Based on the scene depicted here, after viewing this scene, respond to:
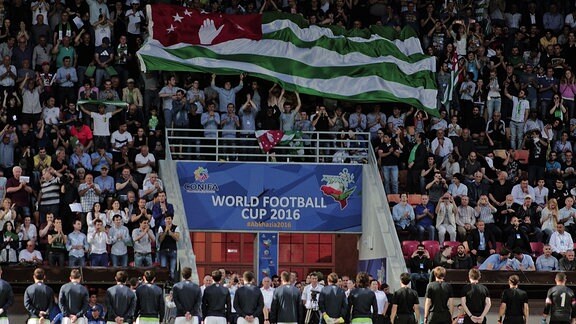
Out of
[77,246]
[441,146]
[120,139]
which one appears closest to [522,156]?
[441,146]

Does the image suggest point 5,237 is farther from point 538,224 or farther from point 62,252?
point 538,224

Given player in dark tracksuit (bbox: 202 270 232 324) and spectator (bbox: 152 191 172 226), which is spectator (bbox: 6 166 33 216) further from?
player in dark tracksuit (bbox: 202 270 232 324)

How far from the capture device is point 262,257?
37.1 metres

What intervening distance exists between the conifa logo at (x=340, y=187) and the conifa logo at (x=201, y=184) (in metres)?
2.69

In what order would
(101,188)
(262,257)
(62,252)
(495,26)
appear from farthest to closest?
(495,26)
(262,257)
(101,188)
(62,252)

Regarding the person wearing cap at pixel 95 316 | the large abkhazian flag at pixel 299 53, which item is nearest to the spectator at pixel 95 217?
the person wearing cap at pixel 95 316

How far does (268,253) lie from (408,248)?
406cm

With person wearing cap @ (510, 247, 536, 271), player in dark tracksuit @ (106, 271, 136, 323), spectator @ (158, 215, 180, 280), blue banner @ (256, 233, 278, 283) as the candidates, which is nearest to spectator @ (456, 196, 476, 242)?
person wearing cap @ (510, 247, 536, 271)

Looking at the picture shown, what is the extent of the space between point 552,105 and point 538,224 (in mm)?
5266

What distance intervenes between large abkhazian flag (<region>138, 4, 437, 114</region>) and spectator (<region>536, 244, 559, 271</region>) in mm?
6320

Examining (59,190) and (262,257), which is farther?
(262,257)

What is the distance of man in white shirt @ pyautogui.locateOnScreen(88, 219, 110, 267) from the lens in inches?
1273

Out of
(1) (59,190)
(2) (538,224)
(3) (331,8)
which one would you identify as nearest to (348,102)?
(3) (331,8)

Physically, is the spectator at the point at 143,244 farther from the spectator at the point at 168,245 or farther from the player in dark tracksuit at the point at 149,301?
the player in dark tracksuit at the point at 149,301
